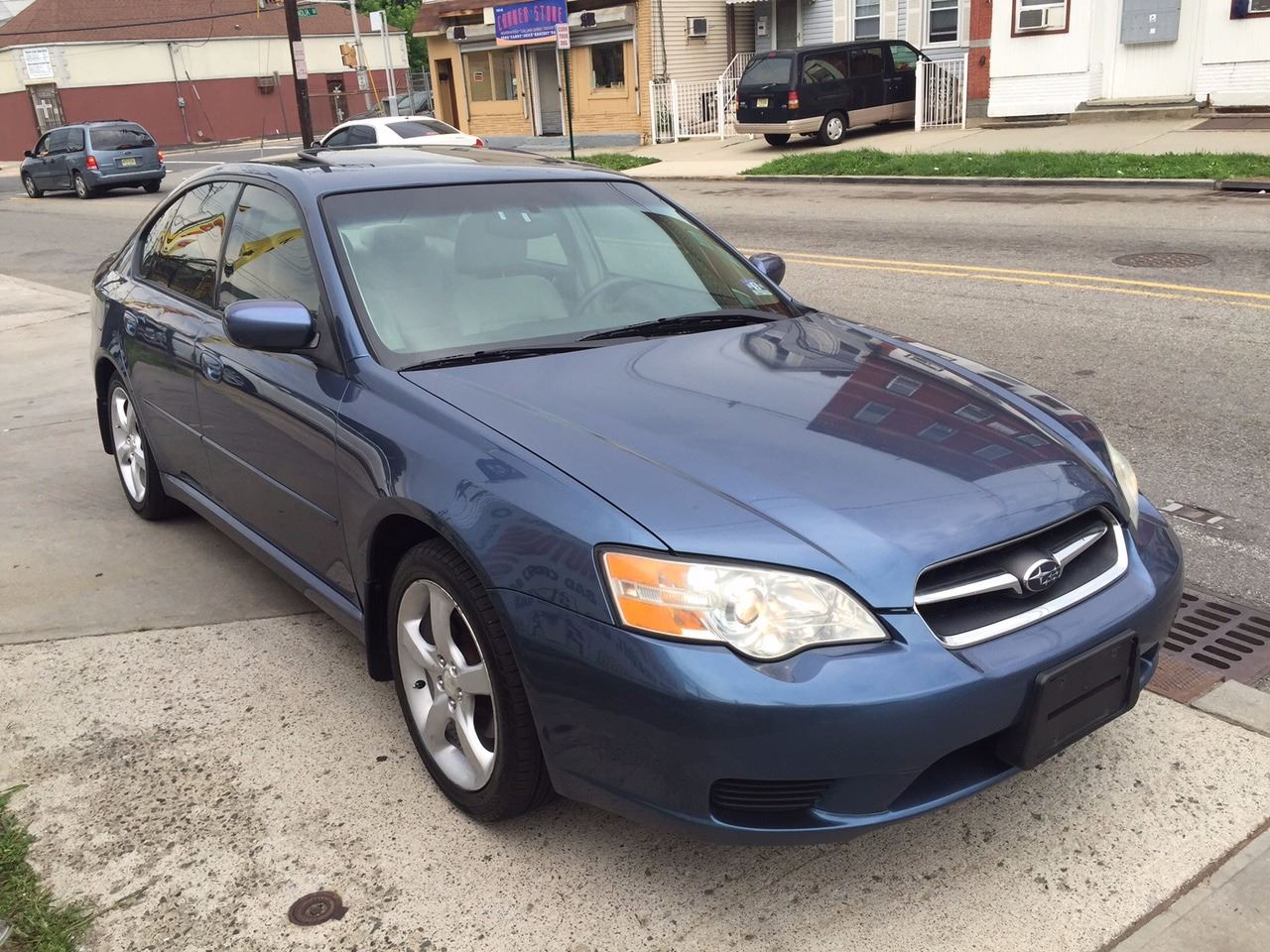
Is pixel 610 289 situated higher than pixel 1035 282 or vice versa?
pixel 610 289

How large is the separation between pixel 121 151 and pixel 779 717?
28382 mm

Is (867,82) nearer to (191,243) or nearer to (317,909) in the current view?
(191,243)

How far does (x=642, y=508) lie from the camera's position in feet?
8.37

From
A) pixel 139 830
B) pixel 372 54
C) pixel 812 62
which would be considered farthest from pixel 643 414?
pixel 372 54

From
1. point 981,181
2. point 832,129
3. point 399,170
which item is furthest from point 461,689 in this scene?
point 832,129

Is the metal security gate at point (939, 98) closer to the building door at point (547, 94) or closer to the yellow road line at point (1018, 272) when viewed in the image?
the yellow road line at point (1018, 272)

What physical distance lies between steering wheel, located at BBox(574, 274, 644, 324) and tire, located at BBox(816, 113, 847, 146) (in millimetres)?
20037

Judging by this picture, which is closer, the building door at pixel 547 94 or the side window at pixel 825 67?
the side window at pixel 825 67

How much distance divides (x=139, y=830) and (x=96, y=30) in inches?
2269

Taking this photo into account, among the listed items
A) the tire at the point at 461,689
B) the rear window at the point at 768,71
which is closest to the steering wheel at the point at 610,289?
the tire at the point at 461,689

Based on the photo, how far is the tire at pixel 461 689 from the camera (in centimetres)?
273

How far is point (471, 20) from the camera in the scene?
35156 millimetres

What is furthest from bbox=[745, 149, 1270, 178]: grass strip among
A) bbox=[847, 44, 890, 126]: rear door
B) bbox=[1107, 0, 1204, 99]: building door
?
bbox=[1107, 0, 1204, 99]: building door

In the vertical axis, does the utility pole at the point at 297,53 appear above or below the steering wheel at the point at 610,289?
above
